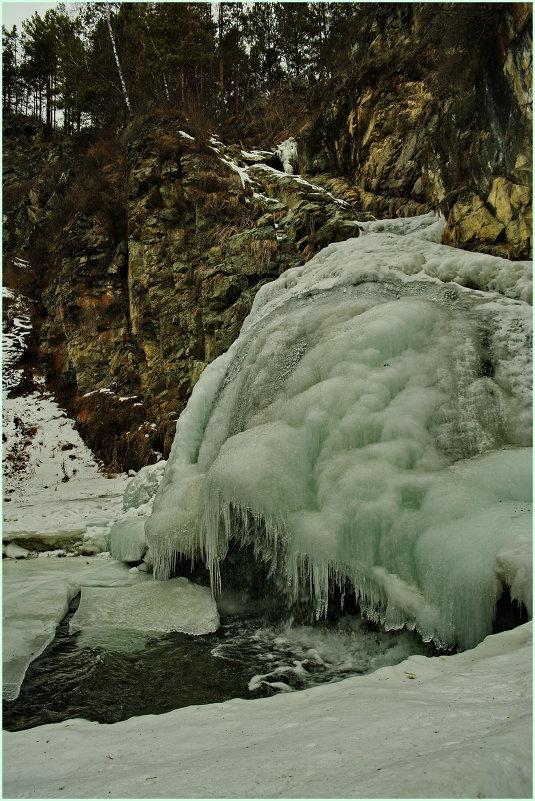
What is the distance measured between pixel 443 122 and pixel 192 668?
746 centimetres

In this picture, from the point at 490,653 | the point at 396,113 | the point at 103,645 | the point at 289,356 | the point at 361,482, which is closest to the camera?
the point at 490,653

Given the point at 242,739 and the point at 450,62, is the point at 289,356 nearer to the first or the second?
the point at 242,739

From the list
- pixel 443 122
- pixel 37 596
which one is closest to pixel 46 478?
pixel 37 596

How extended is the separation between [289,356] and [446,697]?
357 cm

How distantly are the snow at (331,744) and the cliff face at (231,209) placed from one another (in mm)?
4603

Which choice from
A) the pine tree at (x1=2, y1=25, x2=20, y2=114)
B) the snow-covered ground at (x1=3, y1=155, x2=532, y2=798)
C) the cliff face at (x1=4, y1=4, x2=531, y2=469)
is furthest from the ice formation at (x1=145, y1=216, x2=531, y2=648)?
the pine tree at (x1=2, y1=25, x2=20, y2=114)

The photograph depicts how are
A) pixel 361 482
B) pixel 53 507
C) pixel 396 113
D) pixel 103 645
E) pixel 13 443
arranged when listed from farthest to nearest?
pixel 13 443, pixel 396 113, pixel 53 507, pixel 103 645, pixel 361 482

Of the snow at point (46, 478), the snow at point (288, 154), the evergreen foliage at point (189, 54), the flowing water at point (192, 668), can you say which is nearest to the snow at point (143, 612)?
the flowing water at point (192, 668)

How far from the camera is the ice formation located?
298 cm

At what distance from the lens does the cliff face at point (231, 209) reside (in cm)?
586

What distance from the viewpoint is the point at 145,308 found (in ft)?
40.3

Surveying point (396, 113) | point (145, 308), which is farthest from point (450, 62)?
point (145, 308)

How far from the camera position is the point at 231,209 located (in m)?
11.5

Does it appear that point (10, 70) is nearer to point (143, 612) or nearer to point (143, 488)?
point (143, 488)
